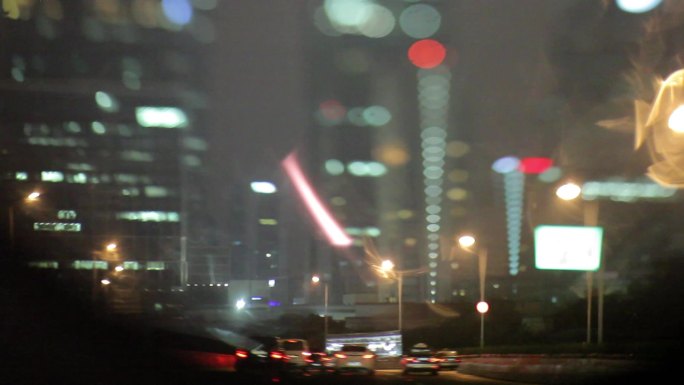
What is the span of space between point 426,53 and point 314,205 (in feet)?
31.2

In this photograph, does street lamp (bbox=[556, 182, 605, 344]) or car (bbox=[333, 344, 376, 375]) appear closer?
car (bbox=[333, 344, 376, 375])

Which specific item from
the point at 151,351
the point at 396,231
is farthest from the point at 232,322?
the point at 396,231

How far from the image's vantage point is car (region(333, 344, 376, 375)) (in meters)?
22.0

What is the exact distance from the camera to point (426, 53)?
74.8 feet

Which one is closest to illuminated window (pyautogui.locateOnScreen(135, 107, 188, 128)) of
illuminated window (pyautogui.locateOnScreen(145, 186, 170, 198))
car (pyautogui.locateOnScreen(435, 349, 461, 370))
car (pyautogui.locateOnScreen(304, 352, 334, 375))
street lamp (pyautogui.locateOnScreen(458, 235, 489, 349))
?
illuminated window (pyautogui.locateOnScreen(145, 186, 170, 198))

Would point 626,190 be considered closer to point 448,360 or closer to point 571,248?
point 571,248

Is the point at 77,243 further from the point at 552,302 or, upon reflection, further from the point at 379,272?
the point at 552,302

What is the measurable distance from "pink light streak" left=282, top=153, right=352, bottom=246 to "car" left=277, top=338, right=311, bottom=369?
7.09 metres

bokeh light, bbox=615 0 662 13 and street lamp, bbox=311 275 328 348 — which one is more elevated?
bokeh light, bbox=615 0 662 13

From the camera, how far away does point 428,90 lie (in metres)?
23.4

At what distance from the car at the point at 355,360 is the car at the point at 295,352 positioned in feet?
3.09

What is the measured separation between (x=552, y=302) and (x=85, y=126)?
75.2ft

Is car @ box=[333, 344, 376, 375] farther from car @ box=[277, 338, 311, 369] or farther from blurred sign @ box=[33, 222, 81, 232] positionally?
blurred sign @ box=[33, 222, 81, 232]

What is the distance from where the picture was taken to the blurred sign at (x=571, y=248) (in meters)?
21.3
